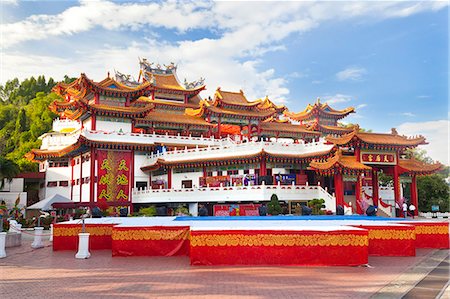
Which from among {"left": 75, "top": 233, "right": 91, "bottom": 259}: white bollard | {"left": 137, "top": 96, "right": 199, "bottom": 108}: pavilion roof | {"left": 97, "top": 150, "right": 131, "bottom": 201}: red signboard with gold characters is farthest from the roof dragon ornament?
{"left": 75, "top": 233, "right": 91, "bottom": 259}: white bollard

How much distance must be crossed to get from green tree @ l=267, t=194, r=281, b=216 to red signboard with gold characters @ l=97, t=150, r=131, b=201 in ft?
49.0

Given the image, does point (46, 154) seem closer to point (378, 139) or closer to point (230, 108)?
point (230, 108)

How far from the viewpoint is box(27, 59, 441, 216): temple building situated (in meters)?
32.1

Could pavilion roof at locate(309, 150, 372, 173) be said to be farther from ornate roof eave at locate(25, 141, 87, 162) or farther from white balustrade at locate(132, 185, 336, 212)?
ornate roof eave at locate(25, 141, 87, 162)

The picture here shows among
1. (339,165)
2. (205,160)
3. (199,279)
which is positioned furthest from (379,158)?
(199,279)

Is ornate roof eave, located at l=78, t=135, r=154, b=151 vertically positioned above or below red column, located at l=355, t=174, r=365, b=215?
above

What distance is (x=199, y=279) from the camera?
35.5 ft

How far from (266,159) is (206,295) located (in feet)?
85.6

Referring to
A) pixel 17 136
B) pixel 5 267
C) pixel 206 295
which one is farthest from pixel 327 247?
pixel 17 136

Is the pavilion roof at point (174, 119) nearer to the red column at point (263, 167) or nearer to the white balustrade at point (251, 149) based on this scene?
the white balustrade at point (251, 149)

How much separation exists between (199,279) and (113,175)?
29.1 m

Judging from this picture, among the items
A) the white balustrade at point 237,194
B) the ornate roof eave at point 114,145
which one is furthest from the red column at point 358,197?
the ornate roof eave at point 114,145

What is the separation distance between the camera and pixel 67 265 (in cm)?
1338

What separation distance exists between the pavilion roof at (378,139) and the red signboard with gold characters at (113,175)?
19.0m
